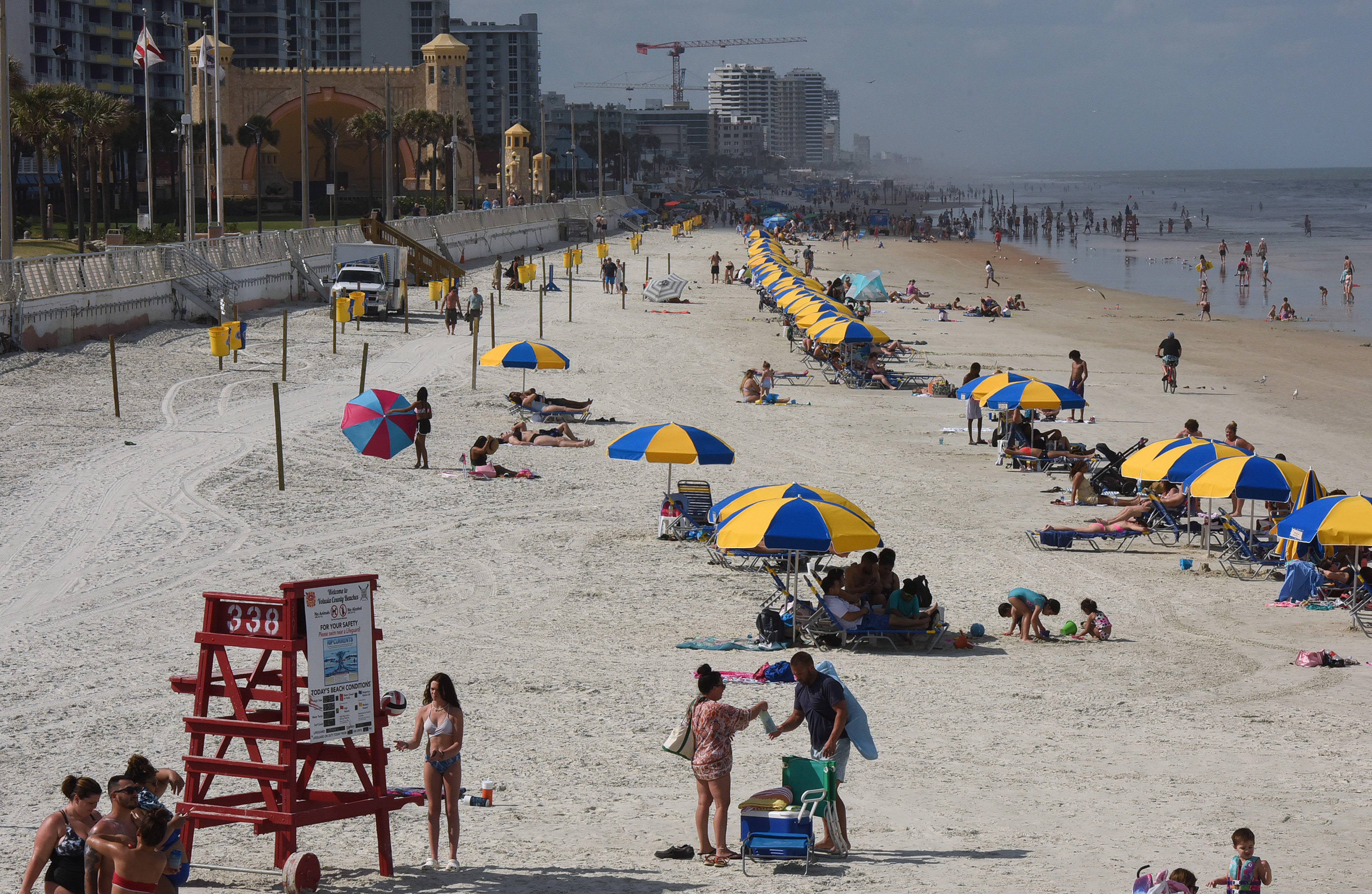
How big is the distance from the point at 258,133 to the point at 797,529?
78.4m

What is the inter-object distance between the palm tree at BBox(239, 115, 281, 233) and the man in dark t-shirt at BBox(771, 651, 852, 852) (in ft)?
263

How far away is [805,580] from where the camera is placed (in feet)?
52.3

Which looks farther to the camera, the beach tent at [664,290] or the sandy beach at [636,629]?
the beach tent at [664,290]

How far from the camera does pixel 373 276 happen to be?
38969mm

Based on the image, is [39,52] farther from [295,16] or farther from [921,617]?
[921,617]

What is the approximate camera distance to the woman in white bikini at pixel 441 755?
26.9 feet

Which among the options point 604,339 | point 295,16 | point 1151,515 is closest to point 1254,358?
point 604,339

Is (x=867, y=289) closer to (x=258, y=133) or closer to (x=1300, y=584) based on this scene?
(x=1300, y=584)

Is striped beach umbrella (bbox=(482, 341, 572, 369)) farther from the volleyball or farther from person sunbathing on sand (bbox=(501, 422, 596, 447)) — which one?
the volleyball

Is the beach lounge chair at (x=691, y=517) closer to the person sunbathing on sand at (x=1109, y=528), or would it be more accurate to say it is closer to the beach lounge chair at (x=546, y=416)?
the person sunbathing on sand at (x=1109, y=528)

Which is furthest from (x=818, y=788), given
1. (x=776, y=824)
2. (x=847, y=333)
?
(x=847, y=333)

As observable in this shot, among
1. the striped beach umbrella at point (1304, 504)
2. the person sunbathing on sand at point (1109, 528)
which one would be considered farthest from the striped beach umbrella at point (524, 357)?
the striped beach umbrella at point (1304, 504)

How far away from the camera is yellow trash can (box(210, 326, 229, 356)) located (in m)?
27.2

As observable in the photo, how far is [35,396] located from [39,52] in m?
77.5
